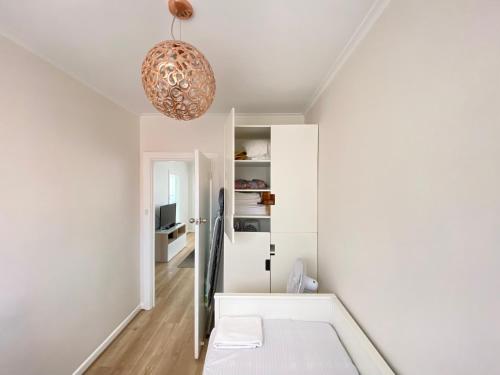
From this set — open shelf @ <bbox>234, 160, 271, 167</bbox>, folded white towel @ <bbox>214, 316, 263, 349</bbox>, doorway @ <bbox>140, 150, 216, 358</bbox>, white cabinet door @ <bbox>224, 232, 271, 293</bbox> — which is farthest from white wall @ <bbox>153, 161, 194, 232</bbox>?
folded white towel @ <bbox>214, 316, 263, 349</bbox>

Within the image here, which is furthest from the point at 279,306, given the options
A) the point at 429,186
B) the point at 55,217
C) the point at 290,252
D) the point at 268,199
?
the point at 55,217

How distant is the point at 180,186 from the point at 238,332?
17.3ft

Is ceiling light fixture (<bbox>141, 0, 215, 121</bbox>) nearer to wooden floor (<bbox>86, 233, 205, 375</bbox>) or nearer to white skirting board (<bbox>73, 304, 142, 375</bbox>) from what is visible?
wooden floor (<bbox>86, 233, 205, 375</bbox>)

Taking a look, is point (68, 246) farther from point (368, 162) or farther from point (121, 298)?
point (368, 162)

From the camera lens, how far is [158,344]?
81.7 inches

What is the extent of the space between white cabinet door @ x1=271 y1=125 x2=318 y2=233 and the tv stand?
9.81 ft

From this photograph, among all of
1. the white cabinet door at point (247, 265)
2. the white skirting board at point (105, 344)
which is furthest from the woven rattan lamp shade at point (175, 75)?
Answer: the white skirting board at point (105, 344)

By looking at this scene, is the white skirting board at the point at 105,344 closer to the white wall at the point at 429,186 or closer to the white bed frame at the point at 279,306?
the white bed frame at the point at 279,306

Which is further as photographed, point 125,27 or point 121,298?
point 121,298

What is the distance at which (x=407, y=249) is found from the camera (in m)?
0.84

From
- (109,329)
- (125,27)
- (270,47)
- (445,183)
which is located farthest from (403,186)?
(109,329)

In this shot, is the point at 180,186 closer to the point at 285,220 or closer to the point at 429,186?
the point at 285,220

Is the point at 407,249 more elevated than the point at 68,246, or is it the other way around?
the point at 407,249

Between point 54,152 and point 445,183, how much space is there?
213 centimetres
